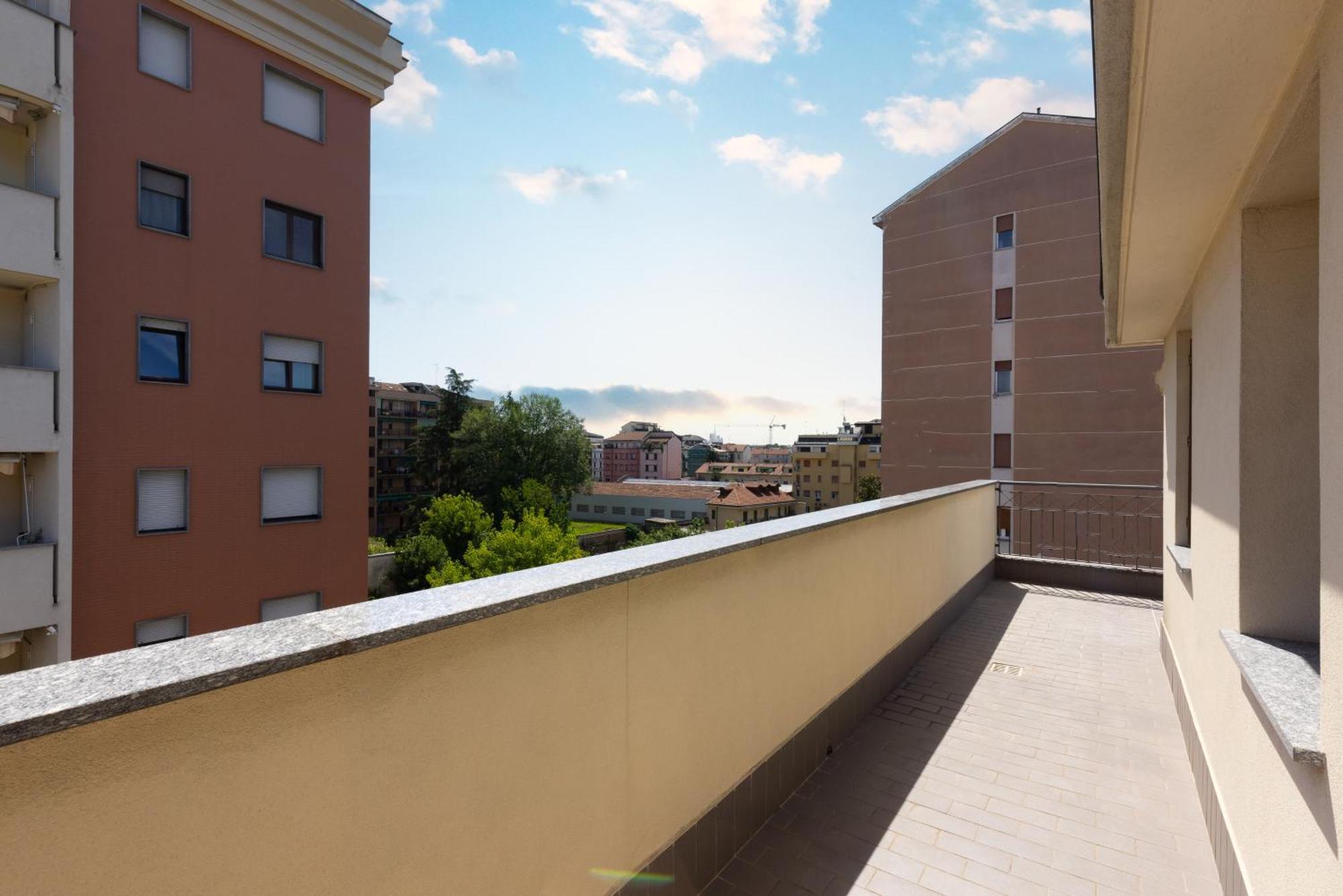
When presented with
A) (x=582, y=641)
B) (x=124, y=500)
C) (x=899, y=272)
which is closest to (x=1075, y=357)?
(x=899, y=272)

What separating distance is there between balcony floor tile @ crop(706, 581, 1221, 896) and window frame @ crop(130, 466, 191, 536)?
42.0 ft

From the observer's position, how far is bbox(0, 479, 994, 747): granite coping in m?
1.00

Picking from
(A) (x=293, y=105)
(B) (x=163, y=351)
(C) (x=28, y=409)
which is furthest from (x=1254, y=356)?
(A) (x=293, y=105)

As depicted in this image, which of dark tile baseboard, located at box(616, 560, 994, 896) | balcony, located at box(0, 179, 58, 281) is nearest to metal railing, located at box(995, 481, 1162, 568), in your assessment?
dark tile baseboard, located at box(616, 560, 994, 896)

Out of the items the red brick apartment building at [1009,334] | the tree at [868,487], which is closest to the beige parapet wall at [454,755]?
the red brick apartment building at [1009,334]

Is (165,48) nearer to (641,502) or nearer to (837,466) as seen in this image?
(641,502)

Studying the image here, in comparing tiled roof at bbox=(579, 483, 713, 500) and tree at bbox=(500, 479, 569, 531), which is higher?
tree at bbox=(500, 479, 569, 531)

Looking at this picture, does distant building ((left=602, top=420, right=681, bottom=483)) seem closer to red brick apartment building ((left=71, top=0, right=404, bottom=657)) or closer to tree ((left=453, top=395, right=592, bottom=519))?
tree ((left=453, top=395, right=592, bottom=519))

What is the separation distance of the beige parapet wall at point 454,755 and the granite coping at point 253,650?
0.04 meters

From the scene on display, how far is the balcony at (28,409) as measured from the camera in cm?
976

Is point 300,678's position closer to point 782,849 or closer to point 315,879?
point 315,879

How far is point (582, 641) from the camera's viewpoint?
6.69 feet

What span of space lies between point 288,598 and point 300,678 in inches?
560

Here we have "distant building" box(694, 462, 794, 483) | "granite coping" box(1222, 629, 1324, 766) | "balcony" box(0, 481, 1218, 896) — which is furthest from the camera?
"distant building" box(694, 462, 794, 483)
